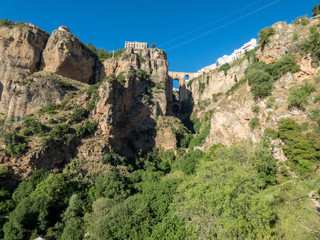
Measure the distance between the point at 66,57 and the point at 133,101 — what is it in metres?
17.3

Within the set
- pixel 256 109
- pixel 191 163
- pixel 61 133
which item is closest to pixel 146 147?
pixel 191 163

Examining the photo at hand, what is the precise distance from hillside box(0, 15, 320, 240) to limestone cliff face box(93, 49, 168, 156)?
255 millimetres

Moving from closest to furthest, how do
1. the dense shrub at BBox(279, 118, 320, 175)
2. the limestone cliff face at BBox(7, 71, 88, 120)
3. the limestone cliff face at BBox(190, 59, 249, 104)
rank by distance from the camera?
the dense shrub at BBox(279, 118, 320, 175) → the limestone cliff face at BBox(7, 71, 88, 120) → the limestone cliff face at BBox(190, 59, 249, 104)

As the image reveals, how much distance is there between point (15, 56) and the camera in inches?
1387

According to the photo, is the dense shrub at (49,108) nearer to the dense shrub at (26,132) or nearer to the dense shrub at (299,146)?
the dense shrub at (26,132)

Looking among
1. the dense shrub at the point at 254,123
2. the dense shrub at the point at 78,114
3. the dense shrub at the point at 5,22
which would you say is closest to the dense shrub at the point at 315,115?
the dense shrub at the point at 254,123

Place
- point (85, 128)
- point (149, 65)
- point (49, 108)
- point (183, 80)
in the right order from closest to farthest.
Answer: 1. point (85, 128)
2. point (49, 108)
3. point (149, 65)
4. point (183, 80)

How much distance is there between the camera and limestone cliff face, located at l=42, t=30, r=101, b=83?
37784 mm

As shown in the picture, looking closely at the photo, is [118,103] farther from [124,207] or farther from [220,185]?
[220,185]

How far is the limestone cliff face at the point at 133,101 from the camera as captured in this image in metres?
32.3

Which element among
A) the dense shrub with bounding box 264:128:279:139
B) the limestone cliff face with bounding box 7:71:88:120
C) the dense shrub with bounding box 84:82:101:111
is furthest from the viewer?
the dense shrub with bounding box 84:82:101:111

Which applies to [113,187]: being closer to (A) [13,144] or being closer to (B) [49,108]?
(A) [13,144]

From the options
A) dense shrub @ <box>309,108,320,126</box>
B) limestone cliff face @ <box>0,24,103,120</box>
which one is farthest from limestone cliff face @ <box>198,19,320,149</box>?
limestone cliff face @ <box>0,24,103,120</box>

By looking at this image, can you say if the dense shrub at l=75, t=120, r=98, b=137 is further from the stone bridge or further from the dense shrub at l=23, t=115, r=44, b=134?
the stone bridge
